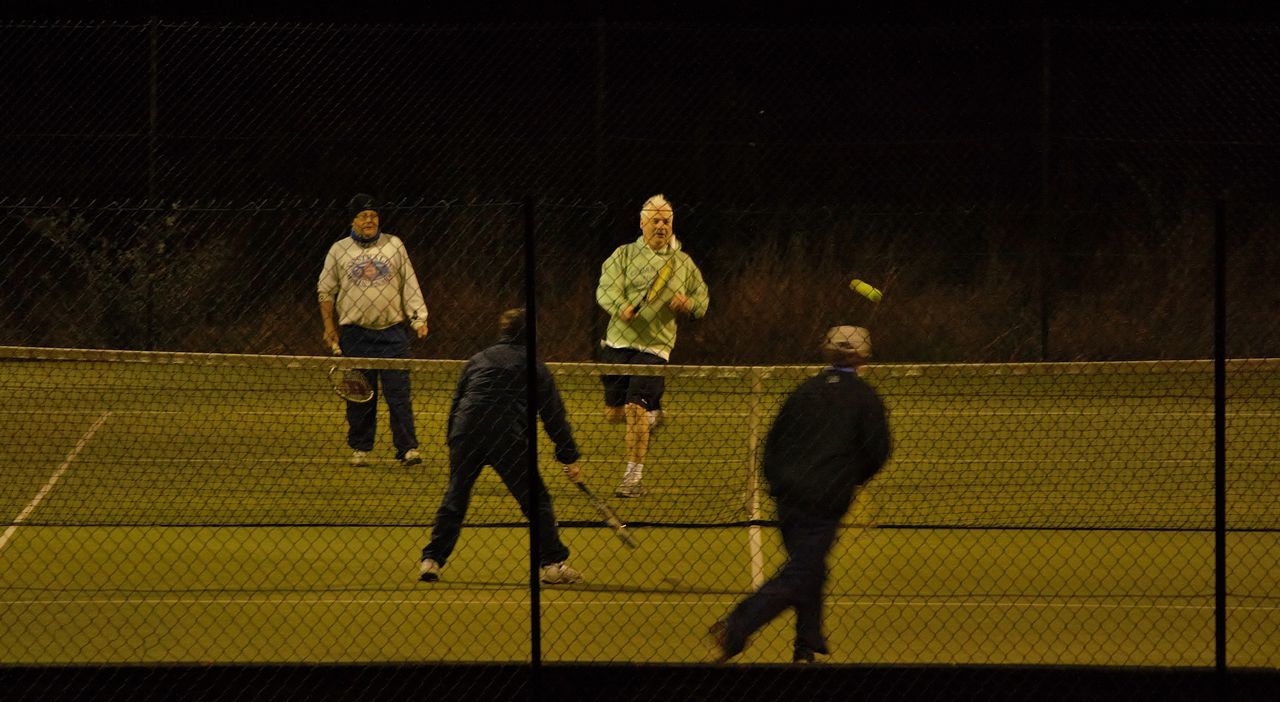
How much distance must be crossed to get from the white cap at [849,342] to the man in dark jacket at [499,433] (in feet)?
5.47

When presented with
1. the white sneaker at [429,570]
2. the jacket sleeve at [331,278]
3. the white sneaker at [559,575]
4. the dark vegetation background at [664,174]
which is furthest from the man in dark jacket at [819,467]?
the dark vegetation background at [664,174]

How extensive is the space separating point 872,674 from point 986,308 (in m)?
10.3

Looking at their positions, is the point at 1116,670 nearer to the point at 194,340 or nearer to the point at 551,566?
the point at 551,566

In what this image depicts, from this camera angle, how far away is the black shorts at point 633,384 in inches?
391

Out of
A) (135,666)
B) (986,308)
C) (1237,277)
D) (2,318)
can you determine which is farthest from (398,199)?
(135,666)

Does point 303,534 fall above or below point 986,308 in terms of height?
below

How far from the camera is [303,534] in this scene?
9250 millimetres

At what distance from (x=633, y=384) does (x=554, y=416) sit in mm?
2002

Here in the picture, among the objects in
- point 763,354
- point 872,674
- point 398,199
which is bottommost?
point 872,674

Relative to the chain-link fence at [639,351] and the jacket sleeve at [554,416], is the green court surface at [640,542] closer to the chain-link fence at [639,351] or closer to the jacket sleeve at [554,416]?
the chain-link fence at [639,351]

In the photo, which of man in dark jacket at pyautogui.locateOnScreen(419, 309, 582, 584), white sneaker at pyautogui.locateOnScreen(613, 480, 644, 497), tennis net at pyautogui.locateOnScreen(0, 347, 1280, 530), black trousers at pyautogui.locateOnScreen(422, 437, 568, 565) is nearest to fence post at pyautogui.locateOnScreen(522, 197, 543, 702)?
tennis net at pyautogui.locateOnScreen(0, 347, 1280, 530)

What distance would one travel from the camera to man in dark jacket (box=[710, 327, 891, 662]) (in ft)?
21.3

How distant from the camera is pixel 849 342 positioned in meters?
6.61

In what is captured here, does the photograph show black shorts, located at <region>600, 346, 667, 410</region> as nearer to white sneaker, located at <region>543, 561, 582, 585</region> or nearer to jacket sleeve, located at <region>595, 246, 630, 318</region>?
jacket sleeve, located at <region>595, 246, 630, 318</region>
